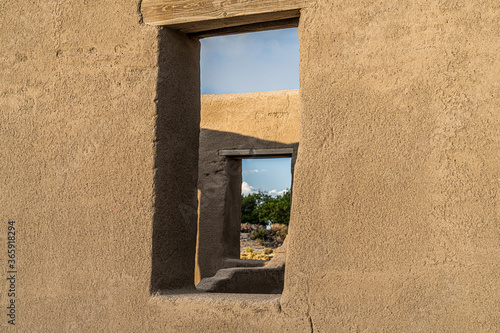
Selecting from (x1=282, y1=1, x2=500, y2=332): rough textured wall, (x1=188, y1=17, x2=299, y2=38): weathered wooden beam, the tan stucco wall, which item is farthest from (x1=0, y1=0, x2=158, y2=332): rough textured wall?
(x1=282, y1=1, x2=500, y2=332): rough textured wall

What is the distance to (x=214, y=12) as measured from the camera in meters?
2.46

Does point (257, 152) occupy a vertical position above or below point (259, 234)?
above

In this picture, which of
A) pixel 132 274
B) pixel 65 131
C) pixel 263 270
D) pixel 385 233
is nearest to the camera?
pixel 385 233

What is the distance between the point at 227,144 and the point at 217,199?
90 centimetres

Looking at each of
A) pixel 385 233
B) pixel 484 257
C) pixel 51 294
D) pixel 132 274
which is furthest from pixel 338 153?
pixel 51 294

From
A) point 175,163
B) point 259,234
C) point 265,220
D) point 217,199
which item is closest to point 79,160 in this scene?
point 175,163

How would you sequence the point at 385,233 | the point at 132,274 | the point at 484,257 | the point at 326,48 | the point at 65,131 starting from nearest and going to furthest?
the point at 484,257
the point at 385,233
the point at 326,48
the point at 132,274
the point at 65,131

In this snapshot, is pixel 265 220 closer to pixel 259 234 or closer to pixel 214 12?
pixel 259 234

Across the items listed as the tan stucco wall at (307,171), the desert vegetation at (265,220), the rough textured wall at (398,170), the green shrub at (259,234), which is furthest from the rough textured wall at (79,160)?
the green shrub at (259,234)

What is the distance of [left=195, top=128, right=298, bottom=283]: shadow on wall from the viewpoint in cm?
713

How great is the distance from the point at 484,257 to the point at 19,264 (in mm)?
2486

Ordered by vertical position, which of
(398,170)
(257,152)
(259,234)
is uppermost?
(257,152)

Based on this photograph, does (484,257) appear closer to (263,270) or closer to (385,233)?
(385,233)

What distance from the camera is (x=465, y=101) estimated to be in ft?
6.66
